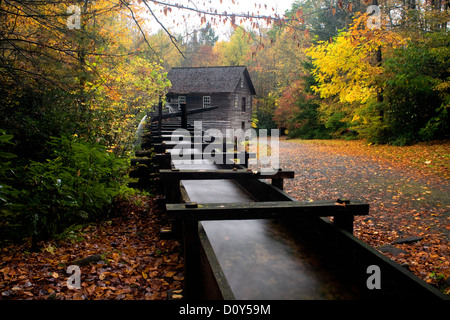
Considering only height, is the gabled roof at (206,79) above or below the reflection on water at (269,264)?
above

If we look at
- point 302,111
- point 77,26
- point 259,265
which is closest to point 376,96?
point 302,111

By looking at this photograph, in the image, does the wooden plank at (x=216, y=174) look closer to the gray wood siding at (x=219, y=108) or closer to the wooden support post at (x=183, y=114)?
the wooden support post at (x=183, y=114)

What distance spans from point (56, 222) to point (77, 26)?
5.40m

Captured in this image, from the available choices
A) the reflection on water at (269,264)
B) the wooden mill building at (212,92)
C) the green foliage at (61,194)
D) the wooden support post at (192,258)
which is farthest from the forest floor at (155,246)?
the wooden mill building at (212,92)

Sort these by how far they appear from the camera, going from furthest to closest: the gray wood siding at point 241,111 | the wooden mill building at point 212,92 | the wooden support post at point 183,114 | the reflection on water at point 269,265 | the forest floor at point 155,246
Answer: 1. the gray wood siding at point 241,111
2. the wooden mill building at point 212,92
3. the wooden support post at point 183,114
4. the forest floor at point 155,246
5. the reflection on water at point 269,265

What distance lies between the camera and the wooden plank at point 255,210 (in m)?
2.76

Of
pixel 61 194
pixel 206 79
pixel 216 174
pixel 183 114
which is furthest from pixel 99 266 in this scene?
pixel 206 79

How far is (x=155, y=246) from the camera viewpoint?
5.17 metres

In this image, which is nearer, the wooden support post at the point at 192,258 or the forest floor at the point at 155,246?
the wooden support post at the point at 192,258

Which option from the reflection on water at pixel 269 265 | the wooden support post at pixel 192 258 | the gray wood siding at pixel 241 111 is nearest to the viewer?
the reflection on water at pixel 269 265

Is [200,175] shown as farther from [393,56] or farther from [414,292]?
[393,56]

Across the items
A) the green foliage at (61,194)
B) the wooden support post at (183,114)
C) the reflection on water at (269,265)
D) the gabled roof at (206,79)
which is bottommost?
the reflection on water at (269,265)

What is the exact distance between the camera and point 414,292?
2037mm

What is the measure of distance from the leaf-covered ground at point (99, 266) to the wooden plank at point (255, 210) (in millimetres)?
1316
